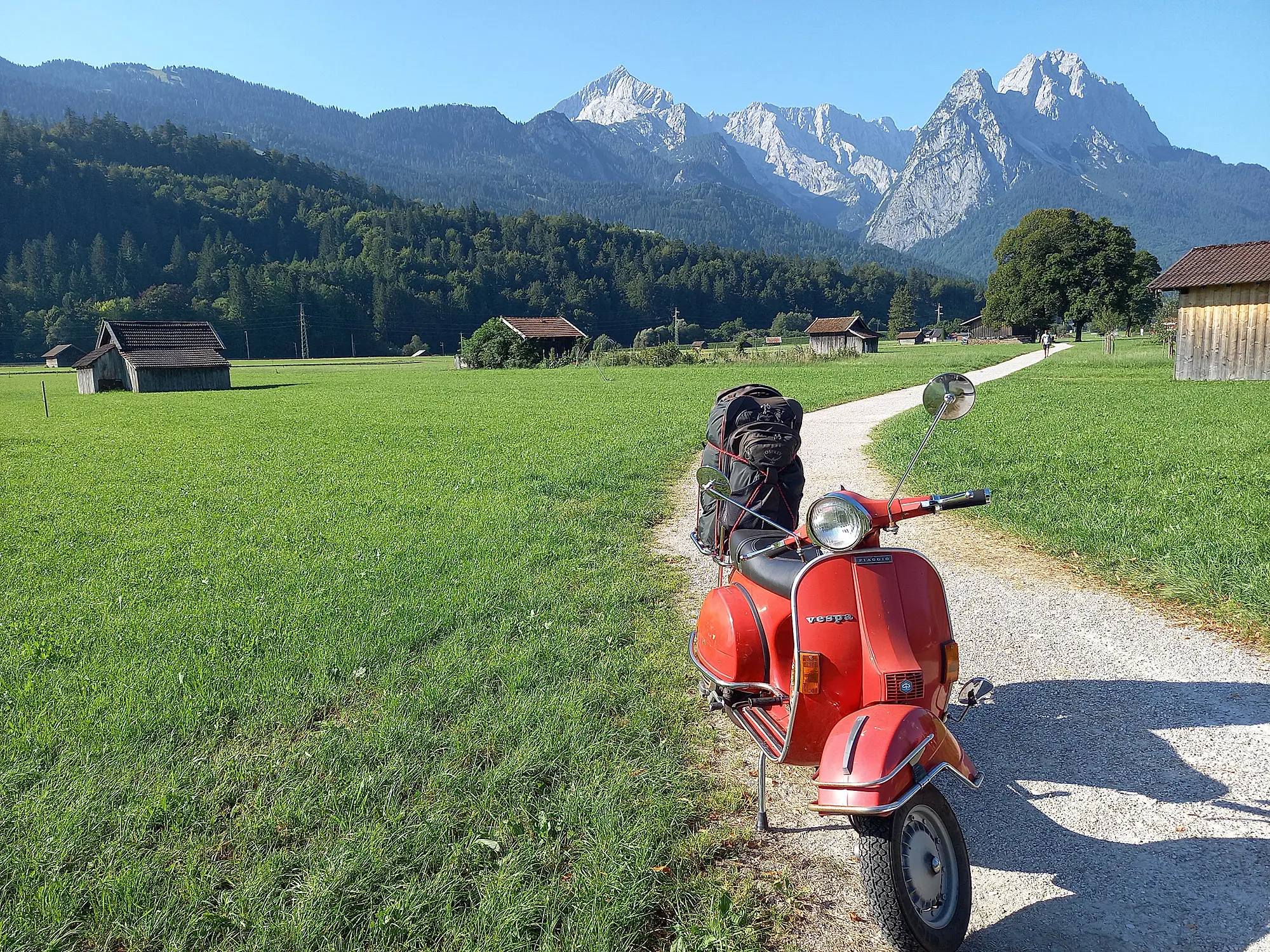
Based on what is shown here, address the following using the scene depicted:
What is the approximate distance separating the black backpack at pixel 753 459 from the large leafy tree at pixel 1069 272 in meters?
75.3

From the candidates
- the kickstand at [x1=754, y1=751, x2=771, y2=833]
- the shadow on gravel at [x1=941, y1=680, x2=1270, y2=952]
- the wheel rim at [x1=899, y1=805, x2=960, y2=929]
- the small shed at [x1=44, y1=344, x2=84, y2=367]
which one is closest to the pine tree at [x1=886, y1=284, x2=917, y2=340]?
the small shed at [x1=44, y1=344, x2=84, y2=367]

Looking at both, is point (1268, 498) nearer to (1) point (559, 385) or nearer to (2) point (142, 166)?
(1) point (559, 385)

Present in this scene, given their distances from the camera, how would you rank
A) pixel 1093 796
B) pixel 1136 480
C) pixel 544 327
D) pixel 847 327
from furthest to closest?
pixel 847 327, pixel 544 327, pixel 1136 480, pixel 1093 796

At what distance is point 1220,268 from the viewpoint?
2373cm

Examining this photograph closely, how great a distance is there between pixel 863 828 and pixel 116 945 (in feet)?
8.71

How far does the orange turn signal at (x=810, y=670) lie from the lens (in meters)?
3.01

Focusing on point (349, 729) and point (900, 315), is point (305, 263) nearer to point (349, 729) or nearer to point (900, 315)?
point (900, 315)

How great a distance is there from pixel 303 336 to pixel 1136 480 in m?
107

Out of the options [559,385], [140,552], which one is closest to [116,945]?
[140,552]

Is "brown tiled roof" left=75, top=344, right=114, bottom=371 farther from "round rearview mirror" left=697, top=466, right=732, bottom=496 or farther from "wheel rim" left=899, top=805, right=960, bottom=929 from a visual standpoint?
"wheel rim" left=899, top=805, right=960, bottom=929

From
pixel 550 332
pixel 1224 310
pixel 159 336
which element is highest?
pixel 550 332

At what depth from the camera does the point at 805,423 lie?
692 inches

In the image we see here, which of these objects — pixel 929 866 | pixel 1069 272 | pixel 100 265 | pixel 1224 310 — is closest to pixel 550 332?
pixel 1069 272

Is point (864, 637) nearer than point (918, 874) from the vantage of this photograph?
No
